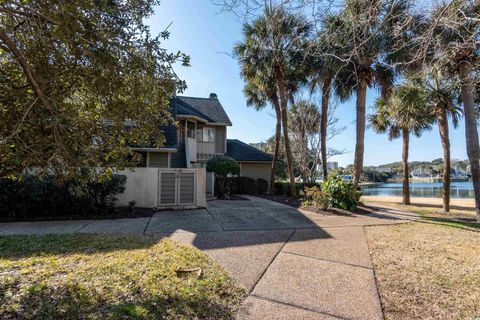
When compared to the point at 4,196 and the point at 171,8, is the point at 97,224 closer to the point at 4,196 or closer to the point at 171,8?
the point at 4,196

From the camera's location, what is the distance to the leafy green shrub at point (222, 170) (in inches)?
606

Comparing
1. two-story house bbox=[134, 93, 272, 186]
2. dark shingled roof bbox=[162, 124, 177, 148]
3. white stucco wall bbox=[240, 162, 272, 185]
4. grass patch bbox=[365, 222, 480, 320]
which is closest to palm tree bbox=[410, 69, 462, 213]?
grass patch bbox=[365, 222, 480, 320]

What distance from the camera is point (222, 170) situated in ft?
50.4

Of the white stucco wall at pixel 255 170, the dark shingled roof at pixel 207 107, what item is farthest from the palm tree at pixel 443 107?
the dark shingled roof at pixel 207 107

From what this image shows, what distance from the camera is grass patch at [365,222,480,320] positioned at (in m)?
3.33

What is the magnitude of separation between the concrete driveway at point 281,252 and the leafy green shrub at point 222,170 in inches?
220

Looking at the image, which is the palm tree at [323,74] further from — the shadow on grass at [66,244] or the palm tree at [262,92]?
the shadow on grass at [66,244]

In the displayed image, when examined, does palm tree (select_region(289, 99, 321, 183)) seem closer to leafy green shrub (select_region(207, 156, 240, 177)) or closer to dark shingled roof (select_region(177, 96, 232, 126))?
dark shingled roof (select_region(177, 96, 232, 126))

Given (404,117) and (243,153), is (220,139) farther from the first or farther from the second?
(404,117)

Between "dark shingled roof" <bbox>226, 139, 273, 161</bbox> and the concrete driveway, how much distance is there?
38.4ft

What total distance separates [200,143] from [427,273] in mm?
16226

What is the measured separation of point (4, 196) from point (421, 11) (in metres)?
11.2

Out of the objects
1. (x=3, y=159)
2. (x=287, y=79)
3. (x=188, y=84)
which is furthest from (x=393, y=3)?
(x=287, y=79)

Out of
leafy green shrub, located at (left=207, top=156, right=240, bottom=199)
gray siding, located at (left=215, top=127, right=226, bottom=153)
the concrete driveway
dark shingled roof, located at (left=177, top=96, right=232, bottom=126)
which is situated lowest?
A: the concrete driveway
